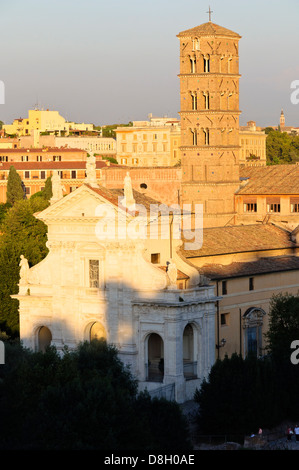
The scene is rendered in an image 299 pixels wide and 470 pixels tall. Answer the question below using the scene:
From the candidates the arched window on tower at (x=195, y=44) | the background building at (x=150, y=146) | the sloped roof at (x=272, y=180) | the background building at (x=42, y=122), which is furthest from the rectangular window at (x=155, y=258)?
the background building at (x=42, y=122)

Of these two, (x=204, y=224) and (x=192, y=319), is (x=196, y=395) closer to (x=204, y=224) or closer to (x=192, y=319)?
(x=192, y=319)

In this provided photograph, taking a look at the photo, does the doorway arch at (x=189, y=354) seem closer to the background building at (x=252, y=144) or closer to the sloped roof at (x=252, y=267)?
the sloped roof at (x=252, y=267)

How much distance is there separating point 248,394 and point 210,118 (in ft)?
92.5

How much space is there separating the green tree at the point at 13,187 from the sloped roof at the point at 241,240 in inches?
2300

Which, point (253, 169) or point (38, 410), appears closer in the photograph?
point (38, 410)

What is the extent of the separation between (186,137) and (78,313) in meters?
24.1

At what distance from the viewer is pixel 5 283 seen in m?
63.5

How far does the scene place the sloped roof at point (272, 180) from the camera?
2864 inches

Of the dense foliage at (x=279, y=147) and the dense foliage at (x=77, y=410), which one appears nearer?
the dense foliage at (x=77, y=410)

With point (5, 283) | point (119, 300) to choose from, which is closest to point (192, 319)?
point (119, 300)

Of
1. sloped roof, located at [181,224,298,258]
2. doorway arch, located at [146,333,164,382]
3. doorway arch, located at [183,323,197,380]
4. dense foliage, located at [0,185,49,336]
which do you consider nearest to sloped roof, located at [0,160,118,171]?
dense foliage, located at [0,185,49,336]

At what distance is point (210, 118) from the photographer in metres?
72.2
